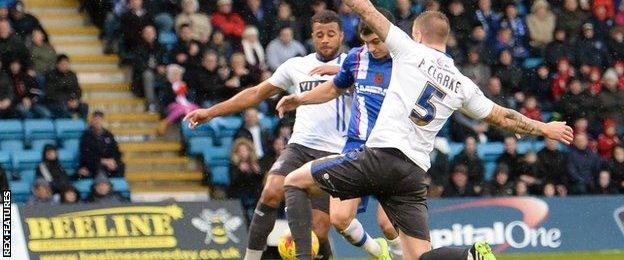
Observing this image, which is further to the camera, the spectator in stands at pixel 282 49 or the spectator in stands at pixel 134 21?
the spectator in stands at pixel 282 49

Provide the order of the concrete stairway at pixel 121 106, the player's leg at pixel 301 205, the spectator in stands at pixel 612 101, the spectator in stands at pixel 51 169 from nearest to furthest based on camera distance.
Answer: the player's leg at pixel 301 205, the spectator in stands at pixel 51 169, the concrete stairway at pixel 121 106, the spectator in stands at pixel 612 101

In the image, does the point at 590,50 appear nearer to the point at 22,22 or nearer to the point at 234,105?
the point at 22,22

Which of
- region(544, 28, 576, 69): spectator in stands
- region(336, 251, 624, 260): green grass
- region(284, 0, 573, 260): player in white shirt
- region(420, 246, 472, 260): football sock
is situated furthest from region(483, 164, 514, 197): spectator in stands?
region(420, 246, 472, 260): football sock

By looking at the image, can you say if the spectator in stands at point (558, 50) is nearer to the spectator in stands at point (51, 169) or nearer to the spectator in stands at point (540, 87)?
the spectator in stands at point (540, 87)

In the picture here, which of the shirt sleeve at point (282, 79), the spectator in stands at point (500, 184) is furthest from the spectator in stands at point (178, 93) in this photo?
the shirt sleeve at point (282, 79)

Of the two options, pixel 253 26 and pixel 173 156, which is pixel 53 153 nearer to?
pixel 173 156

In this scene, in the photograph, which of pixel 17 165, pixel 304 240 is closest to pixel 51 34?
pixel 17 165

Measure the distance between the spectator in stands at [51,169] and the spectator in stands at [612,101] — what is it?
30.3 feet

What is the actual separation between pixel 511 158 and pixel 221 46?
4.50 m

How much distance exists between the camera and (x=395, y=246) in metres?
13.7

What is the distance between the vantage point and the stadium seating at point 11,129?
19234 mm

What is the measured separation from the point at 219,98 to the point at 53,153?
117 inches

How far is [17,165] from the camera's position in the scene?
19.0 metres

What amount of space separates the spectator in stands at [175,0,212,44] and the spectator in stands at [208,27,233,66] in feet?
0.48
